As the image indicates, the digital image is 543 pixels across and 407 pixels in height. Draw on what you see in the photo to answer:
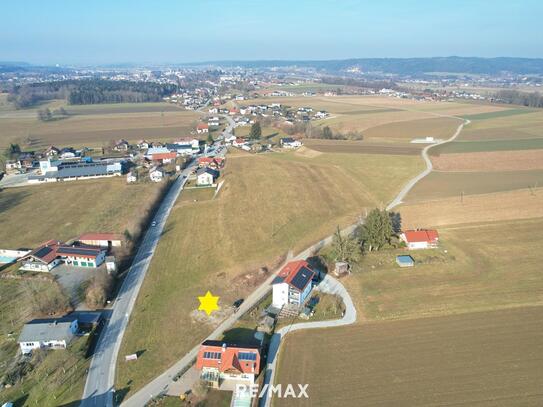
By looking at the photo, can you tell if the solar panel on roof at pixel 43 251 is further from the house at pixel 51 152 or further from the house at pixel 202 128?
the house at pixel 202 128

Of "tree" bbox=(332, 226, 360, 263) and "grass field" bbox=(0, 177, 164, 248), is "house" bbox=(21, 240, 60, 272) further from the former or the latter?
"tree" bbox=(332, 226, 360, 263)

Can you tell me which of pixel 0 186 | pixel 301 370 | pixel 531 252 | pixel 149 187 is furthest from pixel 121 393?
pixel 0 186

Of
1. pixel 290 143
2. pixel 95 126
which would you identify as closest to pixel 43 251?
pixel 290 143

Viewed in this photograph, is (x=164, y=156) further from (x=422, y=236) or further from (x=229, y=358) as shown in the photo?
(x=229, y=358)

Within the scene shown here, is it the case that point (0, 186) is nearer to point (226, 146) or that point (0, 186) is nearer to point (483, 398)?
point (226, 146)

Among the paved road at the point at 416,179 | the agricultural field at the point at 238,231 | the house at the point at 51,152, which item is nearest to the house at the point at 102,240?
the agricultural field at the point at 238,231

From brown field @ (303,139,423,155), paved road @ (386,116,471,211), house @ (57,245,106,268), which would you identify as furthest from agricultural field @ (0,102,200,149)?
paved road @ (386,116,471,211)
